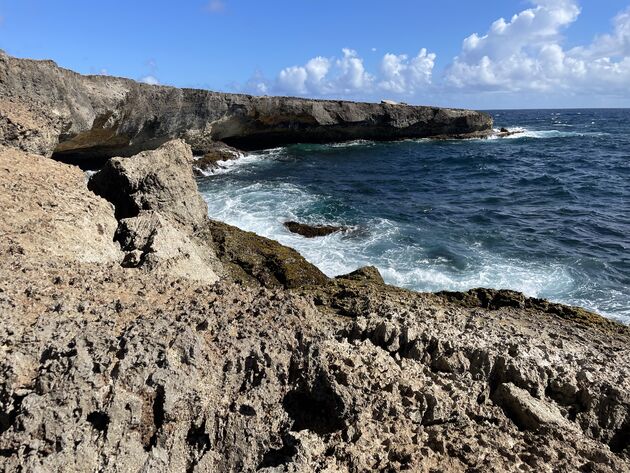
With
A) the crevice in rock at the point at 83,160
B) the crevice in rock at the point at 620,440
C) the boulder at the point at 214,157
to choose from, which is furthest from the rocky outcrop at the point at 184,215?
the crevice in rock at the point at 83,160

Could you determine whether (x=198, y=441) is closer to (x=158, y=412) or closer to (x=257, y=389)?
(x=158, y=412)

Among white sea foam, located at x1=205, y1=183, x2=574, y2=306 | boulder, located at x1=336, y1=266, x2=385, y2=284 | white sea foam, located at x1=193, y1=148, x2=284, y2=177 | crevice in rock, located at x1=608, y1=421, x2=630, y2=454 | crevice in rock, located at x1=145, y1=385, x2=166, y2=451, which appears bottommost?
→ white sea foam, located at x1=205, y1=183, x2=574, y2=306

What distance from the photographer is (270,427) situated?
15.1ft

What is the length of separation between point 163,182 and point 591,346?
990 cm

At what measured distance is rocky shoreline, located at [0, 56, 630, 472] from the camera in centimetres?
416

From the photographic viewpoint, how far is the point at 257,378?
477cm

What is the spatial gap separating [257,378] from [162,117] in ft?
115

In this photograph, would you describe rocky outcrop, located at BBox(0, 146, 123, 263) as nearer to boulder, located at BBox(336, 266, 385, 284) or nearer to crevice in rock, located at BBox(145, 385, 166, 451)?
crevice in rock, located at BBox(145, 385, 166, 451)

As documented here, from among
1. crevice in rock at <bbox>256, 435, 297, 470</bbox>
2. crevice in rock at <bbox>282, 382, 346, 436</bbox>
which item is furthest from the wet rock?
crevice in rock at <bbox>256, 435, 297, 470</bbox>

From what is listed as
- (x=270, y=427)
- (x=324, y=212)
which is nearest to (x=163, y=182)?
(x=270, y=427)

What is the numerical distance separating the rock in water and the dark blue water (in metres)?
0.42

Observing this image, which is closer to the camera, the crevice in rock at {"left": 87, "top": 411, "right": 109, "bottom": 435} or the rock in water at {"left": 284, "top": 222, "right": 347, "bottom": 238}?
the crevice in rock at {"left": 87, "top": 411, "right": 109, "bottom": 435}

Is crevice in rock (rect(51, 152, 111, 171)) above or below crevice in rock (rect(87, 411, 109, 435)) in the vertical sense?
below

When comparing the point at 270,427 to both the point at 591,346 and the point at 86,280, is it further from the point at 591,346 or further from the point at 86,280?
the point at 591,346
